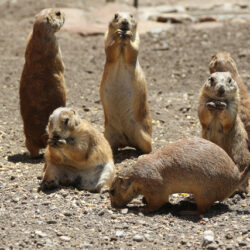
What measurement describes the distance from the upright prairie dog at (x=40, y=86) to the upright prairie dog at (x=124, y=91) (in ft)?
2.28

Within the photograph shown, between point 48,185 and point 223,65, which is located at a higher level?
point 223,65

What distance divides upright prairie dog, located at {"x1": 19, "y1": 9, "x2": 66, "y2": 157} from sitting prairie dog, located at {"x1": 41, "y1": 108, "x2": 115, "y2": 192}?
151cm

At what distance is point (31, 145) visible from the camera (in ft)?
29.1

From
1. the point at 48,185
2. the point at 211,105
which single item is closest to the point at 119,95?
the point at 211,105

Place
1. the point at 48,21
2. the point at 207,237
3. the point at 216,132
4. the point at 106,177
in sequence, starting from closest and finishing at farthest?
the point at 207,237 < the point at 106,177 < the point at 216,132 < the point at 48,21

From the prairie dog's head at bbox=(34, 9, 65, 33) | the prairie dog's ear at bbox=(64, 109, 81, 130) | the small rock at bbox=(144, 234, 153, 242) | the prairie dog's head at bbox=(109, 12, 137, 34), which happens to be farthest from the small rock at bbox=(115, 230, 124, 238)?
the prairie dog's head at bbox=(34, 9, 65, 33)

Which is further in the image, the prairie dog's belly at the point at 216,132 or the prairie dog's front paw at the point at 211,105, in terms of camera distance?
the prairie dog's belly at the point at 216,132

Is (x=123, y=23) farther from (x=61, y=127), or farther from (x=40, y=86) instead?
(x=61, y=127)

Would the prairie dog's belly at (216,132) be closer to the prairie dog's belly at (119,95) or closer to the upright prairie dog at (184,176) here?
the upright prairie dog at (184,176)

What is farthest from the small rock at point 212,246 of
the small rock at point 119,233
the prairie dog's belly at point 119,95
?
the prairie dog's belly at point 119,95

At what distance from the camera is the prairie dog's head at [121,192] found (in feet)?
21.7

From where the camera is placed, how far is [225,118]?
7.66 m

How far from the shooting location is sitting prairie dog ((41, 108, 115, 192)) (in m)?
7.09

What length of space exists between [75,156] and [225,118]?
1.84m
